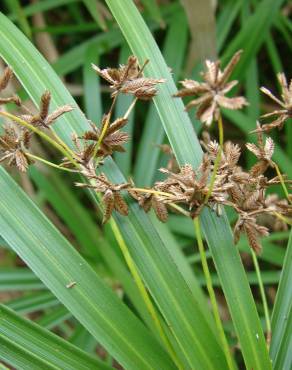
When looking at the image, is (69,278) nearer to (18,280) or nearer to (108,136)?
(108,136)

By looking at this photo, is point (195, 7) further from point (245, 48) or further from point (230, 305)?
point (230, 305)

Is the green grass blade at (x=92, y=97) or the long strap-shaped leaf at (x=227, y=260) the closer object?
the long strap-shaped leaf at (x=227, y=260)

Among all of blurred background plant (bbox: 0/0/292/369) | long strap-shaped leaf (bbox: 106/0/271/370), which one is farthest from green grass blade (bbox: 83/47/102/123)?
long strap-shaped leaf (bbox: 106/0/271/370)

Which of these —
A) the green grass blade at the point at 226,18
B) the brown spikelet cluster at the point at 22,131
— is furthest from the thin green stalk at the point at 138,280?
the green grass blade at the point at 226,18

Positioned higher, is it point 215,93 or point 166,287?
point 215,93

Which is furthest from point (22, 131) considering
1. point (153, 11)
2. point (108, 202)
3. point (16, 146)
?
point (153, 11)

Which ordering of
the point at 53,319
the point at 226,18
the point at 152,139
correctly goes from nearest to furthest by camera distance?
the point at 53,319 → the point at 152,139 → the point at 226,18

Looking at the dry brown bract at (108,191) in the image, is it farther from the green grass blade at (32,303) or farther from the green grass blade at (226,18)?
the green grass blade at (226,18)
